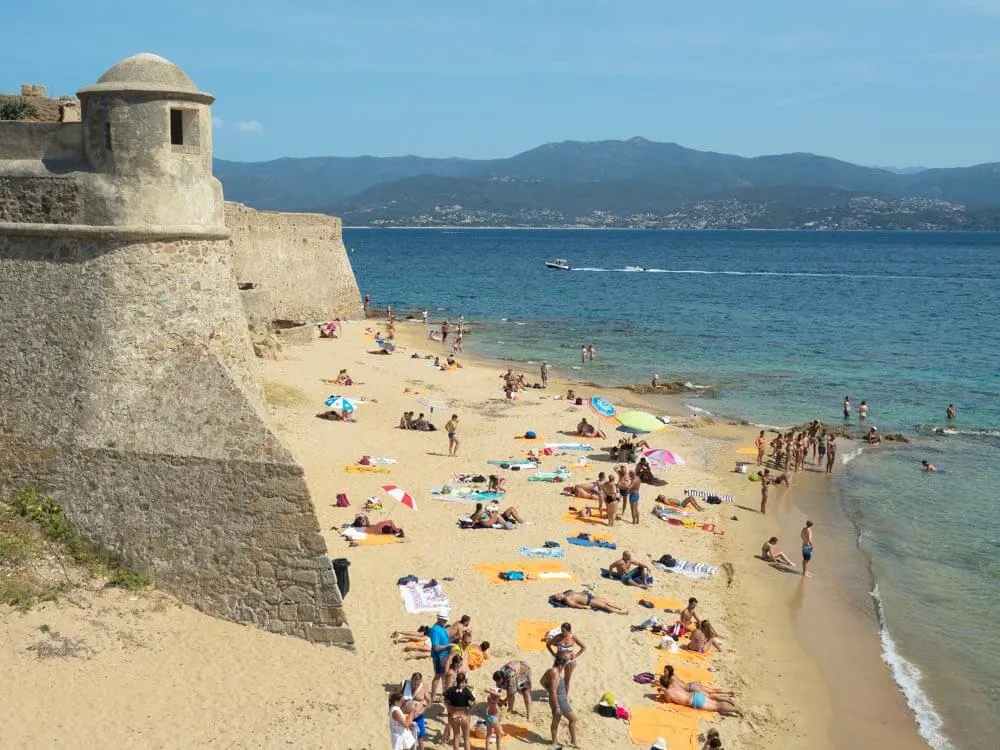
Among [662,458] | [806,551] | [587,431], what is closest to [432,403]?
[587,431]

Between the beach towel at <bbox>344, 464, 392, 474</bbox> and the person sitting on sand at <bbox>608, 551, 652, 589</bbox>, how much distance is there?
6909 mm

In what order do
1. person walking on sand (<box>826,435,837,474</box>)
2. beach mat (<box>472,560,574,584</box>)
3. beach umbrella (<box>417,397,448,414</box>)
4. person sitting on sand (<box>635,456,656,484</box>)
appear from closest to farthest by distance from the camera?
beach mat (<box>472,560,574,584</box>) → person sitting on sand (<box>635,456,656,484</box>) → person walking on sand (<box>826,435,837,474</box>) → beach umbrella (<box>417,397,448,414</box>)

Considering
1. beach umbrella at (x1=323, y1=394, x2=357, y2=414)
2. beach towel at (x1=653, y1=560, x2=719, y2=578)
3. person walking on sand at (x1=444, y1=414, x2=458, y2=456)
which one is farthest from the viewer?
beach umbrella at (x1=323, y1=394, x2=357, y2=414)

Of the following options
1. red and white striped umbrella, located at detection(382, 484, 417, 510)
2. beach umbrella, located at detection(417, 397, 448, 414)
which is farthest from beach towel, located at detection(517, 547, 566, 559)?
beach umbrella, located at detection(417, 397, 448, 414)

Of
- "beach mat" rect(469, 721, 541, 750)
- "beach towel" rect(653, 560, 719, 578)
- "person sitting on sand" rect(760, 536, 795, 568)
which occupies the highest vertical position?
"beach mat" rect(469, 721, 541, 750)

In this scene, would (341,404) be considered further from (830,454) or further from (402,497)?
(830,454)

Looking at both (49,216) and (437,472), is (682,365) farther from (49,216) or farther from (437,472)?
(49,216)

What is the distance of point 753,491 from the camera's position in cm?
2427

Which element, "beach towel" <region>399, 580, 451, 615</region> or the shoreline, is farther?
"beach towel" <region>399, 580, 451, 615</region>

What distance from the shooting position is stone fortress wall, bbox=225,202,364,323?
38.8m

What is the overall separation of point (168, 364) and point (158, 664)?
3664 millimetres

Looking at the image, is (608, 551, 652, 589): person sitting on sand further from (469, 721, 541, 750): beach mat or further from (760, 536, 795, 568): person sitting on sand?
(469, 721, 541, 750): beach mat

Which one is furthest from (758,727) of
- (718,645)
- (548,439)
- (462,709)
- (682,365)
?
(682,365)

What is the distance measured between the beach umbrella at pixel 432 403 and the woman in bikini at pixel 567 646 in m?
16.8
